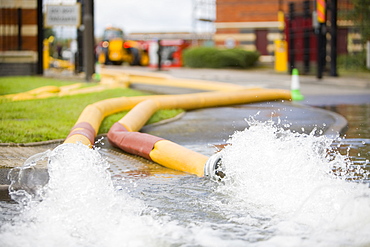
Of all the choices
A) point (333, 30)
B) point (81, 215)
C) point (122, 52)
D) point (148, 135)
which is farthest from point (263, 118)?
point (122, 52)

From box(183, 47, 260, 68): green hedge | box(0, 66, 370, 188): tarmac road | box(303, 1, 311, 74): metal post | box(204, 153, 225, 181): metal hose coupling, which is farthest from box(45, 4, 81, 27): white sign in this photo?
box(204, 153, 225, 181): metal hose coupling

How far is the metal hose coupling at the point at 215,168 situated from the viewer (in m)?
6.03

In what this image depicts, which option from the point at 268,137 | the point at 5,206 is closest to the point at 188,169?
the point at 268,137

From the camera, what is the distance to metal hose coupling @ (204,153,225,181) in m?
6.03

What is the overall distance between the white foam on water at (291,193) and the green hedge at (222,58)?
2480 centimetres

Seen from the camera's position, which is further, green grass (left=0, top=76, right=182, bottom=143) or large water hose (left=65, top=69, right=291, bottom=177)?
green grass (left=0, top=76, right=182, bottom=143)

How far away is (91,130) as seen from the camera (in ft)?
25.5

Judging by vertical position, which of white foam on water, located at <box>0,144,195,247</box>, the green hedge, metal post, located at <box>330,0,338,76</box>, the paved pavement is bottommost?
white foam on water, located at <box>0,144,195,247</box>

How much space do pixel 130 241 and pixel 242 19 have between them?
3333cm

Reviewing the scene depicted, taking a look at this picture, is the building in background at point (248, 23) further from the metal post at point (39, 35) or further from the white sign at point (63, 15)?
the white sign at point (63, 15)

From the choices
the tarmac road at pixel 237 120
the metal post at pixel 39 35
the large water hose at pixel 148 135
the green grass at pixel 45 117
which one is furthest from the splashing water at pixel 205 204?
the metal post at pixel 39 35

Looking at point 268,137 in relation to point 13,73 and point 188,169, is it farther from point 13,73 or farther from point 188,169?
point 13,73

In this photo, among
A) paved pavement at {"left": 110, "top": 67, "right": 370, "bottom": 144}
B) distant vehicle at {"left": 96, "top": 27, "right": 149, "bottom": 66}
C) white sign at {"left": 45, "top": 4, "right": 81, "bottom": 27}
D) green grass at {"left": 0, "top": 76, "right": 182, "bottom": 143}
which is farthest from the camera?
distant vehicle at {"left": 96, "top": 27, "right": 149, "bottom": 66}

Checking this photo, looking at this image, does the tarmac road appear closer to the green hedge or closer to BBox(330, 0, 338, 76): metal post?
BBox(330, 0, 338, 76): metal post
